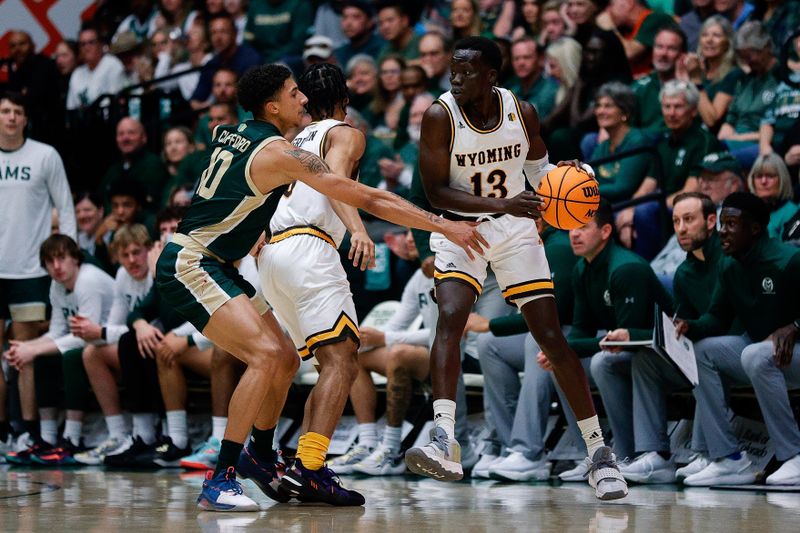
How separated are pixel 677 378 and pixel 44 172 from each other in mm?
5471

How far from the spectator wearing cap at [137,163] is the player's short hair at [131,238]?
7.56ft

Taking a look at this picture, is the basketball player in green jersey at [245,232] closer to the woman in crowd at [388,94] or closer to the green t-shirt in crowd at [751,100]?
the green t-shirt in crowd at [751,100]

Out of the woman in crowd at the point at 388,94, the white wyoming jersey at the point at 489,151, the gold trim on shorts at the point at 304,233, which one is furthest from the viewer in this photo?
the woman in crowd at the point at 388,94

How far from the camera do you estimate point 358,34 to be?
13398 millimetres

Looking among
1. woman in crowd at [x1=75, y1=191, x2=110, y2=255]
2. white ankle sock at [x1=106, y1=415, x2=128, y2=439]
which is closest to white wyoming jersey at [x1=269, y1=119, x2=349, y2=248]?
white ankle sock at [x1=106, y1=415, x2=128, y2=439]

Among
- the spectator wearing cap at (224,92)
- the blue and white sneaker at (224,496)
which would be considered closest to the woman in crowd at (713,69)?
the spectator wearing cap at (224,92)

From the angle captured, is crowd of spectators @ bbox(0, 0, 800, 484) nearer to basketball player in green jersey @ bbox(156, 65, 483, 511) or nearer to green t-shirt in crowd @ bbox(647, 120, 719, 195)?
green t-shirt in crowd @ bbox(647, 120, 719, 195)

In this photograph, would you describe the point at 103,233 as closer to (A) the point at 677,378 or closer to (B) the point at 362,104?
(B) the point at 362,104

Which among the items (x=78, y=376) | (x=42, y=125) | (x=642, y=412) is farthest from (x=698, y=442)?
(x=42, y=125)

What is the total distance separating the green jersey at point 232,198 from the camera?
6109 mm

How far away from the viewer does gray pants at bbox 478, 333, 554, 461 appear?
314 inches

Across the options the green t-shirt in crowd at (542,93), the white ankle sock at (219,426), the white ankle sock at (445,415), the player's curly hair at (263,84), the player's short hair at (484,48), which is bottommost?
the white ankle sock at (219,426)

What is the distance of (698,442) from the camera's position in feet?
25.0

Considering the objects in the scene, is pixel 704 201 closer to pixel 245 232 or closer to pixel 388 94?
pixel 245 232
